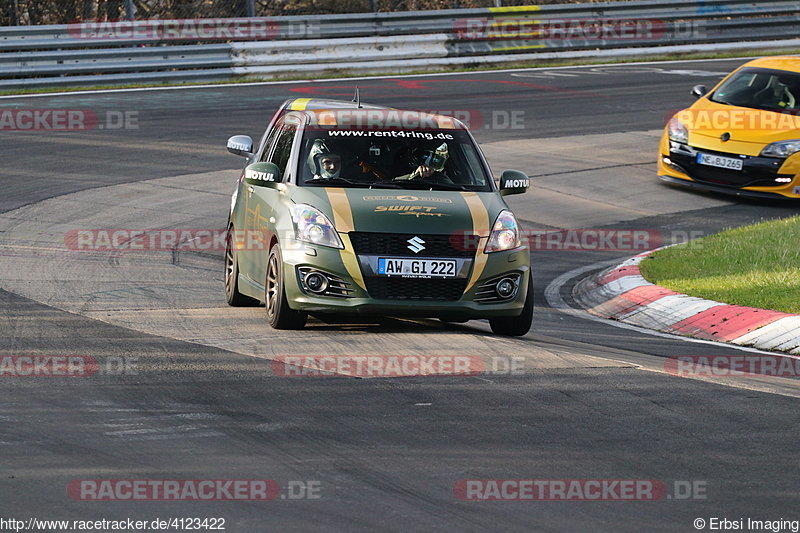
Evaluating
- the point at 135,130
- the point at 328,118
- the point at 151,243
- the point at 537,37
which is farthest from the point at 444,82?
the point at 328,118

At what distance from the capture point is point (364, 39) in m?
27.2

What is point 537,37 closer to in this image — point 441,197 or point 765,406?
point 441,197

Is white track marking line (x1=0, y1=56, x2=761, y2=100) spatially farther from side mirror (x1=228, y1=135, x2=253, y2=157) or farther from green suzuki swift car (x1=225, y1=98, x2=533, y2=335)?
green suzuki swift car (x1=225, y1=98, x2=533, y2=335)

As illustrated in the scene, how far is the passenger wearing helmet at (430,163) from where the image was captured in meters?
10.0

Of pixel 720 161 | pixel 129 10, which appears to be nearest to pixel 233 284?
pixel 720 161

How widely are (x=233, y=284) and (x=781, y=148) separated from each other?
9246 mm

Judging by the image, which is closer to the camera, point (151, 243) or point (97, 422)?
point (97, 422)

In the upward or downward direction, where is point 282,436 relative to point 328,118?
downward

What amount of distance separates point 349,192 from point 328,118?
102 cm

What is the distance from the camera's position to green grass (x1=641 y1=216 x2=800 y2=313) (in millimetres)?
11086

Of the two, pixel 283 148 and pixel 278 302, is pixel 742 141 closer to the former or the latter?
pixel 283 148

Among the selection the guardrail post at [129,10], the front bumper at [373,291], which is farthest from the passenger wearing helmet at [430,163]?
the guardrail post at [129,10]

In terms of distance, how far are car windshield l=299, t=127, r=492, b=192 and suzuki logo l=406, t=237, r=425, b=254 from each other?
88 centimetres

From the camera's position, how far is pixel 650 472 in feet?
20.3
